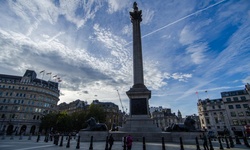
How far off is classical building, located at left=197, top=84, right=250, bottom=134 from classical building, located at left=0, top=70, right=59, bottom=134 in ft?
259

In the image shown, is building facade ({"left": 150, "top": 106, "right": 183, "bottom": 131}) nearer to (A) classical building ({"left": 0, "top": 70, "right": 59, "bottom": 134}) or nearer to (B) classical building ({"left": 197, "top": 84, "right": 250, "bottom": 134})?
(B) classical building ({"left": 197, "top": 84, "right": 250, "bottom": 134})

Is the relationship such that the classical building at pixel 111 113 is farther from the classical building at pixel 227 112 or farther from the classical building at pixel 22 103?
the classical building at pixel 227 112

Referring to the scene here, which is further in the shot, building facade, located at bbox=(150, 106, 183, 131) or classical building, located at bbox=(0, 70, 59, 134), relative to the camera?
building facade, located at bbox=(150, 106, 183, 131)

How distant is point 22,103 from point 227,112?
94988mm

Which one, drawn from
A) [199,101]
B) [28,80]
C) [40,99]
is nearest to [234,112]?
[199,101]

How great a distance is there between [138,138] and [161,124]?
85.5 metres

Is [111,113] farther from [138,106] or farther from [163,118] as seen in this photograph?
[138,106]

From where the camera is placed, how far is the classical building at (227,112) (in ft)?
190

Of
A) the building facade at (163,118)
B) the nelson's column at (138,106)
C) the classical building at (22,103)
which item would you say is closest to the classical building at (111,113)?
the building facade at (163,118)

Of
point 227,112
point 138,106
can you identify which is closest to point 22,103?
point 138,106

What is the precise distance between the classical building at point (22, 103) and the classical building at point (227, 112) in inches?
3112

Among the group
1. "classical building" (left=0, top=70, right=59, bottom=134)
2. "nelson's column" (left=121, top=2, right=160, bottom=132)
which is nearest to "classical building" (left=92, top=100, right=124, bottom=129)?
"classical building" (left=0, top=70, right=59, bottom=134)

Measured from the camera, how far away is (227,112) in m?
61.9

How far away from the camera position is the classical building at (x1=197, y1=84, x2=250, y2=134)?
190ft
